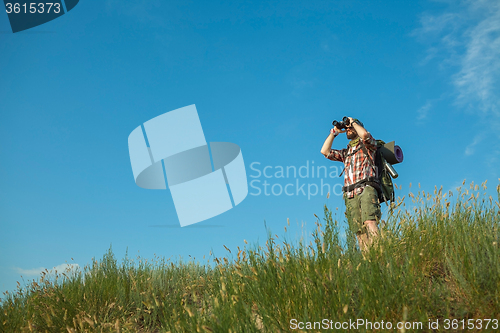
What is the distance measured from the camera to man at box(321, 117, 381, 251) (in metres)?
4.75

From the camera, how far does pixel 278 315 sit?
288 centimetres

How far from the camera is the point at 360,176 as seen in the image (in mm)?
5105

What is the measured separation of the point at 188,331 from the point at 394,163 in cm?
419

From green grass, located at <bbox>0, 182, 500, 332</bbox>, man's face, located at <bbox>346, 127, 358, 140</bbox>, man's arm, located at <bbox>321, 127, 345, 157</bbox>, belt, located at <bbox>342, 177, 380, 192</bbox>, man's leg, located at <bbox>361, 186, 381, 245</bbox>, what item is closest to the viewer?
green grass, located at <bbox>0, 182, 500, 332</bbox>

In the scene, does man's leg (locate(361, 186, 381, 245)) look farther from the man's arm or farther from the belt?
the man's arm

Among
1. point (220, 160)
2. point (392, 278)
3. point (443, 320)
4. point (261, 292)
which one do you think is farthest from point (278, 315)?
point (220, 160)

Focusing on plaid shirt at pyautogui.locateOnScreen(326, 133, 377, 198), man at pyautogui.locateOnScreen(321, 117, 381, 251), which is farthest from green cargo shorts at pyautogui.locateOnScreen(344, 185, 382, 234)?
plaid shirt at pyautogui.locateOnScreen(326, 133, 377, 198)

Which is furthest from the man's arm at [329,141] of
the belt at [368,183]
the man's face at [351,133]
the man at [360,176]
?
the belt at [368,183]

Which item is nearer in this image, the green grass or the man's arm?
the green grass

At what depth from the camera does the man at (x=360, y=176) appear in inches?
187

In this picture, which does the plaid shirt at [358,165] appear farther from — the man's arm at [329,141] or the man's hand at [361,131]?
the man's arm at [329,141]

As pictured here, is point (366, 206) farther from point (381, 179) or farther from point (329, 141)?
point (329, 141)

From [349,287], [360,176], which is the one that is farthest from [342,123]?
[349,287]

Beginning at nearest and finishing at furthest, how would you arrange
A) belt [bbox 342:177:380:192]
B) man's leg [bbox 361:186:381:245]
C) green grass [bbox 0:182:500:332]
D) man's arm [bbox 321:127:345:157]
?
green grass [bbox 0:182:500:332] < man's leg [bbox 361:186:381:245] < belt [bbox 342:177:380:192] < man's arm [bbox 321:127:345:157]
